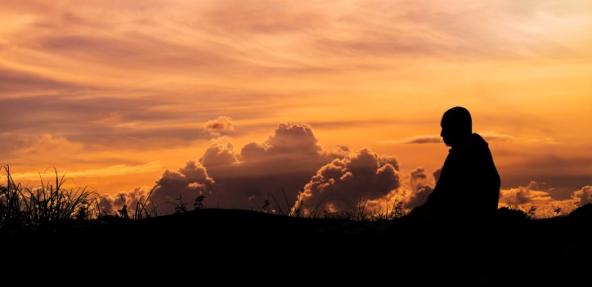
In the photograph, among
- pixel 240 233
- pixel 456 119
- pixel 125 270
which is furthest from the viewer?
pixel 240 233

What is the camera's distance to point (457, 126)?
412 inches

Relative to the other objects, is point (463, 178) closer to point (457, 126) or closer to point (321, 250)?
point (457, 126)

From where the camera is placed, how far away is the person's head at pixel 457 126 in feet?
A: 34.2

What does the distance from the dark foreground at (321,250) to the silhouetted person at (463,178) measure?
20 centimetres

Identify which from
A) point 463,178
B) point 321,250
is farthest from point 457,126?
point 321,250

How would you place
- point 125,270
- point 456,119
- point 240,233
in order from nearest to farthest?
Answer: point 456,119 < point 125,270 < point 240,233

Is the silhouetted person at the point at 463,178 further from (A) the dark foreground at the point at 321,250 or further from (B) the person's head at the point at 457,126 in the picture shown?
(A) the dark foreground at the point at 321,250

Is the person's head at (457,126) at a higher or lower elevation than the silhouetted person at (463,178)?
higher

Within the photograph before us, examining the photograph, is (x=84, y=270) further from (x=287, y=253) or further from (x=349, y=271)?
(x=349, y=271)

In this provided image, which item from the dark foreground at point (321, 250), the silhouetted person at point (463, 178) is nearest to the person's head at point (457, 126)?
the silhouetted person at point (463, 178)

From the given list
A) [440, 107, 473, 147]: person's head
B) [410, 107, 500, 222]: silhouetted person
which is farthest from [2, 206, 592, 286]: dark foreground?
[440, 107, 473, 147]: person's head

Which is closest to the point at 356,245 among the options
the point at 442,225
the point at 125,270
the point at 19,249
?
the point at 442,225

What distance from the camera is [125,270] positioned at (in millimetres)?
11305

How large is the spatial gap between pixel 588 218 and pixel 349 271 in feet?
14.4
